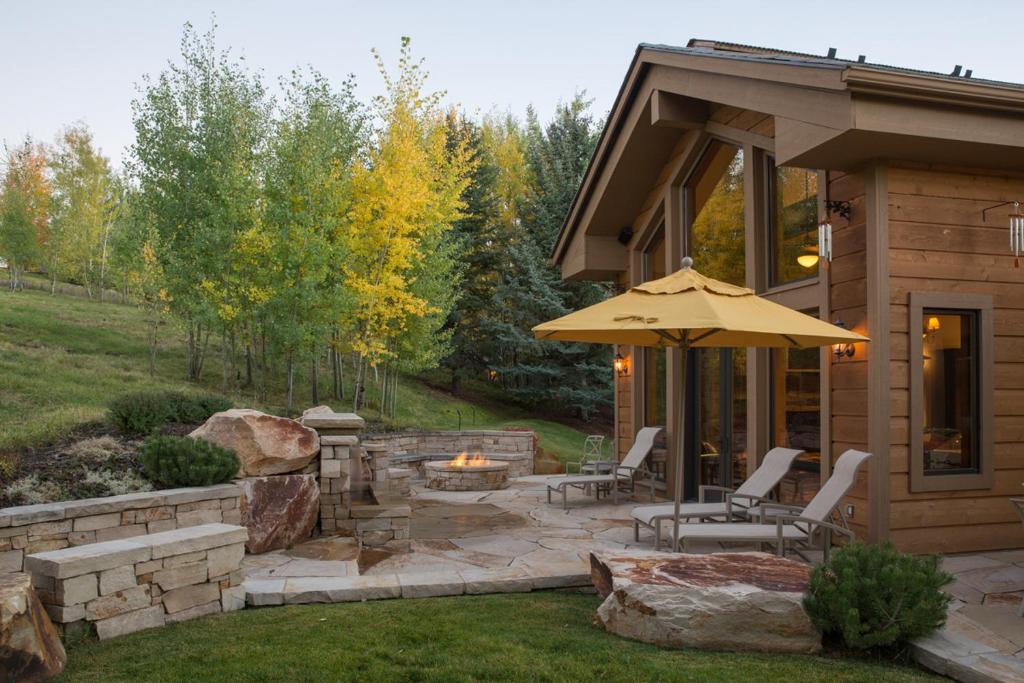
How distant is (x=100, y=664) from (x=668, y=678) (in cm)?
270

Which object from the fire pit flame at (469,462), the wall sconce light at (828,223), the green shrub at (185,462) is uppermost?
the wall sconce light at (828,223)

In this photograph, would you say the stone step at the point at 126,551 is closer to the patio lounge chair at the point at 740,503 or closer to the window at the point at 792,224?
the patio lounge chair at the point at 740,503

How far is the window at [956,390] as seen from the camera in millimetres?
5898

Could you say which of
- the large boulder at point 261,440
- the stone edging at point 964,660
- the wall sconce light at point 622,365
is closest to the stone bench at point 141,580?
the large boulder at point 261,440

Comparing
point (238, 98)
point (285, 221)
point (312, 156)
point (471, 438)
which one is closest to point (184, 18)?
point (238, 98)

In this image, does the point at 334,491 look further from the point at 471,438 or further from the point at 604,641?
the point at 471,438

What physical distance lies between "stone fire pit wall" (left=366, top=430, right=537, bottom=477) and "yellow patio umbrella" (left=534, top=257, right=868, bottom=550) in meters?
7.36

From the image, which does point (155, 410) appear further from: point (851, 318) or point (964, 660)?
point (964, 660)

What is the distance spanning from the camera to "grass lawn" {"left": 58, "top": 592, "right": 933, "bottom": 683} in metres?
3.35

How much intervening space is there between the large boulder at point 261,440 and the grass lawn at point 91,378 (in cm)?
199

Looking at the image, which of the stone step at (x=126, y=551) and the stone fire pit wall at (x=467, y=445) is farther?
the stone fire pit wall at (x=467, y=445)

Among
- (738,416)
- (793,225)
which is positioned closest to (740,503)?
(738,416)

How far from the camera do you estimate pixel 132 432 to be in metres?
7.56

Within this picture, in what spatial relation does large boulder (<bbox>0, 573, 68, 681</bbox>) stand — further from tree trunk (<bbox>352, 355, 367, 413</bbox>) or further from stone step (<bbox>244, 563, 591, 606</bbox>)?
tree trunk (<bbox>352, 355, 367, 413</bbox>)
